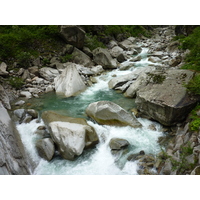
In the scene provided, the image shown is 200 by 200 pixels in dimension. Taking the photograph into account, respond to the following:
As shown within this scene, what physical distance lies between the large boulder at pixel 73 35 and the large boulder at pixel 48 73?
159 inches

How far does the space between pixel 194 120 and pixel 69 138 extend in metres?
4.51

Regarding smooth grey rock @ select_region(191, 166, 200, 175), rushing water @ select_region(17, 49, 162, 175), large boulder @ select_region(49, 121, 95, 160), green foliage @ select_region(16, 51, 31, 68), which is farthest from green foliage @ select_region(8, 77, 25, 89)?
smooth grey rock @ select_region(191, 166, 200, 175)

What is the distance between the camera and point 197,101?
21.8ft

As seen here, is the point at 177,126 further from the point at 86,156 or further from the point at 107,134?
the point at 86,156

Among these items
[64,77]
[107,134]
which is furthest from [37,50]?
[107,134]

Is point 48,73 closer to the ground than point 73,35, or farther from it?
closer to the ground

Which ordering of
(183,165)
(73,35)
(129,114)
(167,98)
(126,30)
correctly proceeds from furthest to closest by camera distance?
(126,30), (73,35), (129,114), (167,98), (183,165)

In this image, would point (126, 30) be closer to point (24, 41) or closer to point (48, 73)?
point (24, 41)

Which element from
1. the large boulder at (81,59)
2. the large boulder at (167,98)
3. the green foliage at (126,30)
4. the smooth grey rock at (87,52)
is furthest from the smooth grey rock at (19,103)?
the green foliage at (126,30)

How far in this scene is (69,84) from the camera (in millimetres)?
10578

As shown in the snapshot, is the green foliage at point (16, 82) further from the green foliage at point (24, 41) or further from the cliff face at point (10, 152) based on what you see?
the cliff face at point (10, 152)

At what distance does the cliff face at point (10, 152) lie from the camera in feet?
15.3

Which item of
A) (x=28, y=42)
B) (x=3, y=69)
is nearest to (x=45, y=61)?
(x=28, y=42)

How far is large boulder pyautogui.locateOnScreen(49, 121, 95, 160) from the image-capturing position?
18.8ft
